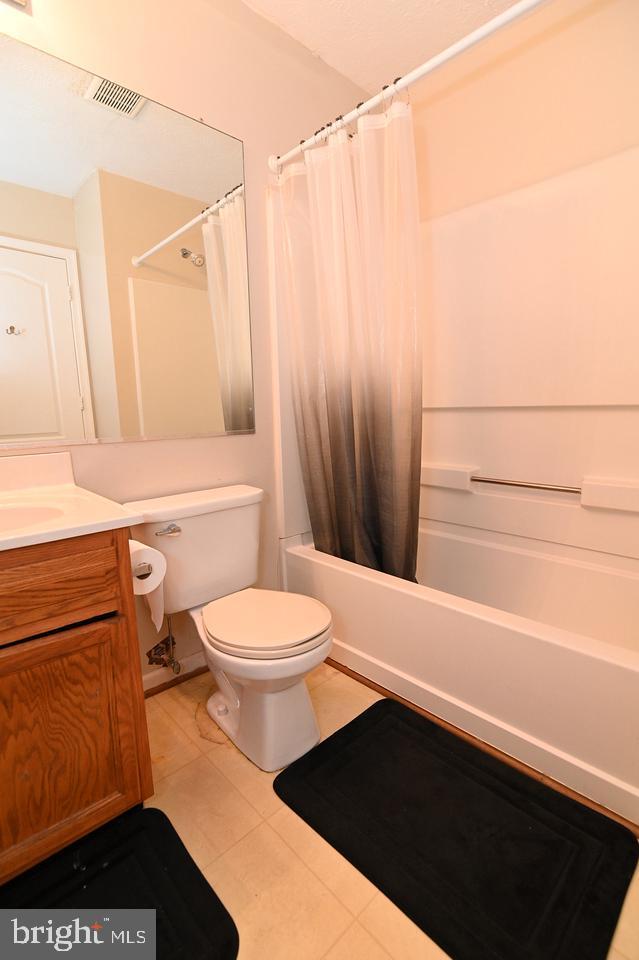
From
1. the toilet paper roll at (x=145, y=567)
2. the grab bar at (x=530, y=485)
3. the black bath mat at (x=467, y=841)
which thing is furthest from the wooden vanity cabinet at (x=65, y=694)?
the grab bar at (x=530, y=485)

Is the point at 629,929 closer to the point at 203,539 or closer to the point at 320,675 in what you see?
the point at 320,675

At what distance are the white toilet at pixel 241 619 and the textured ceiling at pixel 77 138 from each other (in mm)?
1030

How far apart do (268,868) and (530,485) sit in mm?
1482

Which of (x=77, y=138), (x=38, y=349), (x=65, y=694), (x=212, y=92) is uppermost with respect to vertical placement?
(x=212, y=92)

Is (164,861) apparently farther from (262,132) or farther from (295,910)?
(262,132)

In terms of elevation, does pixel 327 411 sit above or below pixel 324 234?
below

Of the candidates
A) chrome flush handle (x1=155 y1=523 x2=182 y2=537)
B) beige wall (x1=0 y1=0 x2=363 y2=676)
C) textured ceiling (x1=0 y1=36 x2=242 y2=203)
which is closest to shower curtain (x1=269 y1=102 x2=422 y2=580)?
beige wall (x1=0 y1=0 x2=363 y2=676)

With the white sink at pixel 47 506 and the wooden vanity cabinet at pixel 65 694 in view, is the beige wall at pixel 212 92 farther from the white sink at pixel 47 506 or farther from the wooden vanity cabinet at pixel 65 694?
the wooden vanity cabinet at pixel 65 694

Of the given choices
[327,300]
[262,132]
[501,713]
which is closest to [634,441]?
[501,713]

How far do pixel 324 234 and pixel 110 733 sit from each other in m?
1.71

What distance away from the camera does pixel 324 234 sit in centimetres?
159

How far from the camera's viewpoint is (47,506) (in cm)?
111

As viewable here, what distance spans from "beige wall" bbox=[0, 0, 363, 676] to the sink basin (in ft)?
0.91

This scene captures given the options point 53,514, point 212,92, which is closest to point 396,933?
point 53,514
